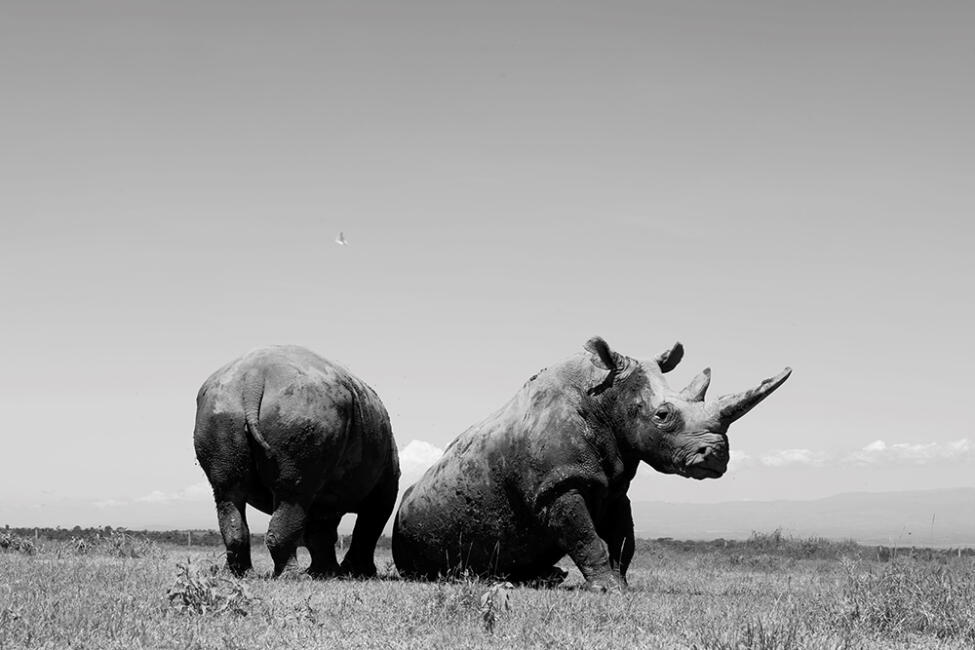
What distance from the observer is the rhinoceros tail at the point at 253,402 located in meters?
12.4

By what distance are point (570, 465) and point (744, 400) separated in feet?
6.52

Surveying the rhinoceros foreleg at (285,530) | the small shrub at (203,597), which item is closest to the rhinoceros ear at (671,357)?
the rhinoceros foreleg at (285,530)

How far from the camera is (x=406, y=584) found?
474 inches

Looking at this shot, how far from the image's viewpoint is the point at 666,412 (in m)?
11.8

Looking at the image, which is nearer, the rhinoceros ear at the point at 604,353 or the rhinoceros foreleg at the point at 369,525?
the rhinoceros ear at the point at 604,353

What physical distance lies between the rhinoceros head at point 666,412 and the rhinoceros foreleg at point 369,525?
376 cm

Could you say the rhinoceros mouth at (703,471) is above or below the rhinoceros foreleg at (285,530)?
above

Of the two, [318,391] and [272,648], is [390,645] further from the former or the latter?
[318,391]

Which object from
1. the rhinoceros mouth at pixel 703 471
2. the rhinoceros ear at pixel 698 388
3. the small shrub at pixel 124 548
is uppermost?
the rhinoceros ear at pixel 698 388

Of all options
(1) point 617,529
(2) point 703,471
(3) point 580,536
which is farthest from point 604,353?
(1) point 617,529

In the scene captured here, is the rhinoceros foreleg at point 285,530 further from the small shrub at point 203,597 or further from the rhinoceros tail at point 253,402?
the small shrub at point 203,597

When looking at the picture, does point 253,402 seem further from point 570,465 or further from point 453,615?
point 453,615

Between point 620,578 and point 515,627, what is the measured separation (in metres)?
4.06

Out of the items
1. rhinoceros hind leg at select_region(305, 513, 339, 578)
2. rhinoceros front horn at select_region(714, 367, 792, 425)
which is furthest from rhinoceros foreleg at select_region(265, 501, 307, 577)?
rhinoceros front horn at select_region(714, 367, 792, 425)
